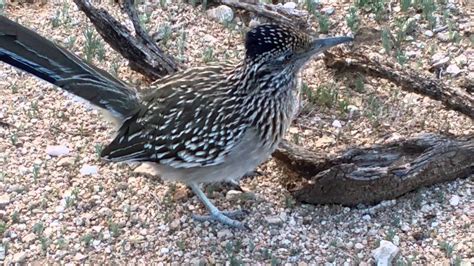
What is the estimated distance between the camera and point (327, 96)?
7.00 m

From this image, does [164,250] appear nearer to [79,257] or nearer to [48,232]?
[79,257]

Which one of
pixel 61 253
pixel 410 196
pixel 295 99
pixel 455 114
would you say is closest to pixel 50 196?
pixel 61 253

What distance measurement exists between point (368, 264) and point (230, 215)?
3.07 ft

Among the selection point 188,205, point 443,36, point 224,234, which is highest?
point 443,36

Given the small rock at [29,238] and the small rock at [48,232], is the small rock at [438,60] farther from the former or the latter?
the small rock at [29,238]

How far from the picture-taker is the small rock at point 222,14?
779 cm

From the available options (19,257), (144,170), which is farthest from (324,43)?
(19,257)

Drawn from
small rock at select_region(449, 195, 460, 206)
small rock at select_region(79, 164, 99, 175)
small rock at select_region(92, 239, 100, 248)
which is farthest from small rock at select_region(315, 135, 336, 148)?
small rock at select_region(92, 239, 100, 248)

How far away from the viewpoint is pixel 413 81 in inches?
261

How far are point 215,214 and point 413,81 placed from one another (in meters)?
1.68

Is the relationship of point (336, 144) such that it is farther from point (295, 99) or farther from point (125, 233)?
point (125, 233)

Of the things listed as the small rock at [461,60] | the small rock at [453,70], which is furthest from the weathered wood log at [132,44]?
the small rock at [461,60]

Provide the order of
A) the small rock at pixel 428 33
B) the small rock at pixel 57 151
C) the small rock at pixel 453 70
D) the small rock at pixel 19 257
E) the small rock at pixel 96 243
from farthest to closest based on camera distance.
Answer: the small rock at pixel 428 33
the small rock at pixel 453 70
the small rock at pixel 57 151
the small rock at pixel 96 243
the small rock at pixel 19 257

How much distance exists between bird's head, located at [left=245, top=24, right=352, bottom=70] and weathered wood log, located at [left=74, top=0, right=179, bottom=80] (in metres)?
1.26
